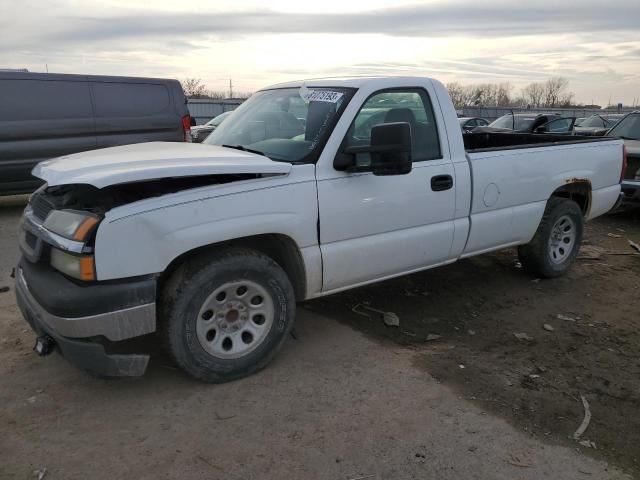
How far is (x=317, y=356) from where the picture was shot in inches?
153

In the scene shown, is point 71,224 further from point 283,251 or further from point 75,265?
point 283,251

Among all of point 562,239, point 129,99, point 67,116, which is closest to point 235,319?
point 562,239

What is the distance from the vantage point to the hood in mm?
3020

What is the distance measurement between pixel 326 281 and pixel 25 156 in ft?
21.9

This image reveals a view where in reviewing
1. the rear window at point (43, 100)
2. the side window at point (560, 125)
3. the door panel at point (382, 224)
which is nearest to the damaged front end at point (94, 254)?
the door panel at point (382, 224)

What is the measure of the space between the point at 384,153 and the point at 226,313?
143 cm

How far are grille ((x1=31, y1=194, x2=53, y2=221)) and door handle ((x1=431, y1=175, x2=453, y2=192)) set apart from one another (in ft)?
8.64

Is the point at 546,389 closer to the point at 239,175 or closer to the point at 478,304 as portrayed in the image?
the point at 478,304

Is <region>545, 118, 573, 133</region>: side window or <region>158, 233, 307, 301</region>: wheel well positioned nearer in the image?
<region>158, 233, 307, 301</region>: wheel well

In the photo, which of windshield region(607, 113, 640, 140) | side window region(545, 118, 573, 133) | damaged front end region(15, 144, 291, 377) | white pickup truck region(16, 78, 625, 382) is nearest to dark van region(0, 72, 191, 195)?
white pickup truck region(16, 78, 625, 382)

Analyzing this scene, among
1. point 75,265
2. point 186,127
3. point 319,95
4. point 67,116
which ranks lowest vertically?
point 75,265

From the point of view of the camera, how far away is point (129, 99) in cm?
918

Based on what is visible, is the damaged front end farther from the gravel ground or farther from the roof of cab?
the roof of cab

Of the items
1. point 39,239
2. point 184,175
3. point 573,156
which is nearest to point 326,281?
point 184,175
